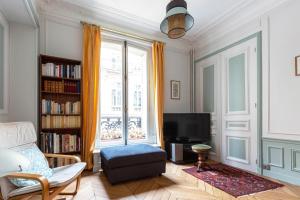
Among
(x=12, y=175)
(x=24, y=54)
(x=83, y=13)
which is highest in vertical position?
(x=83, y=13)

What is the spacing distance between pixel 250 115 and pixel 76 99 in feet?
10.2

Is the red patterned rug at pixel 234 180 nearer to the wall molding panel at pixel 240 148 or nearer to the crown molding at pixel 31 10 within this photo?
the wall molding panel at pixel 240 148

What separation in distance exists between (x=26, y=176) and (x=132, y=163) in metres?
1.41

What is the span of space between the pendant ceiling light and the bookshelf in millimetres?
1723

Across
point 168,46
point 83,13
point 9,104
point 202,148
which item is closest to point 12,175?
point 9,104

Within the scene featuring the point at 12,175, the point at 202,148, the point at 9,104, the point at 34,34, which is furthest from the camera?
the point at 202,148

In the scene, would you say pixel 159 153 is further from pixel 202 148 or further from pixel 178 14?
pixel 178 14

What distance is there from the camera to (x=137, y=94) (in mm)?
3980

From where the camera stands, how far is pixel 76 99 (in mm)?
3223

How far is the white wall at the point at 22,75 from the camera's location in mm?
2639

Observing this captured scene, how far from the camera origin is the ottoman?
259 cm

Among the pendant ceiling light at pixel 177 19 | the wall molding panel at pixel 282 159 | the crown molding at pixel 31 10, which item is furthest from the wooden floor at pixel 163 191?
the crown molding at pixel 31 10

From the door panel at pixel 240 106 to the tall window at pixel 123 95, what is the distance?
5.31ft

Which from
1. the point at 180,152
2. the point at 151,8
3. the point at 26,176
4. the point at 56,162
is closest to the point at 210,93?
the point at 180,152
